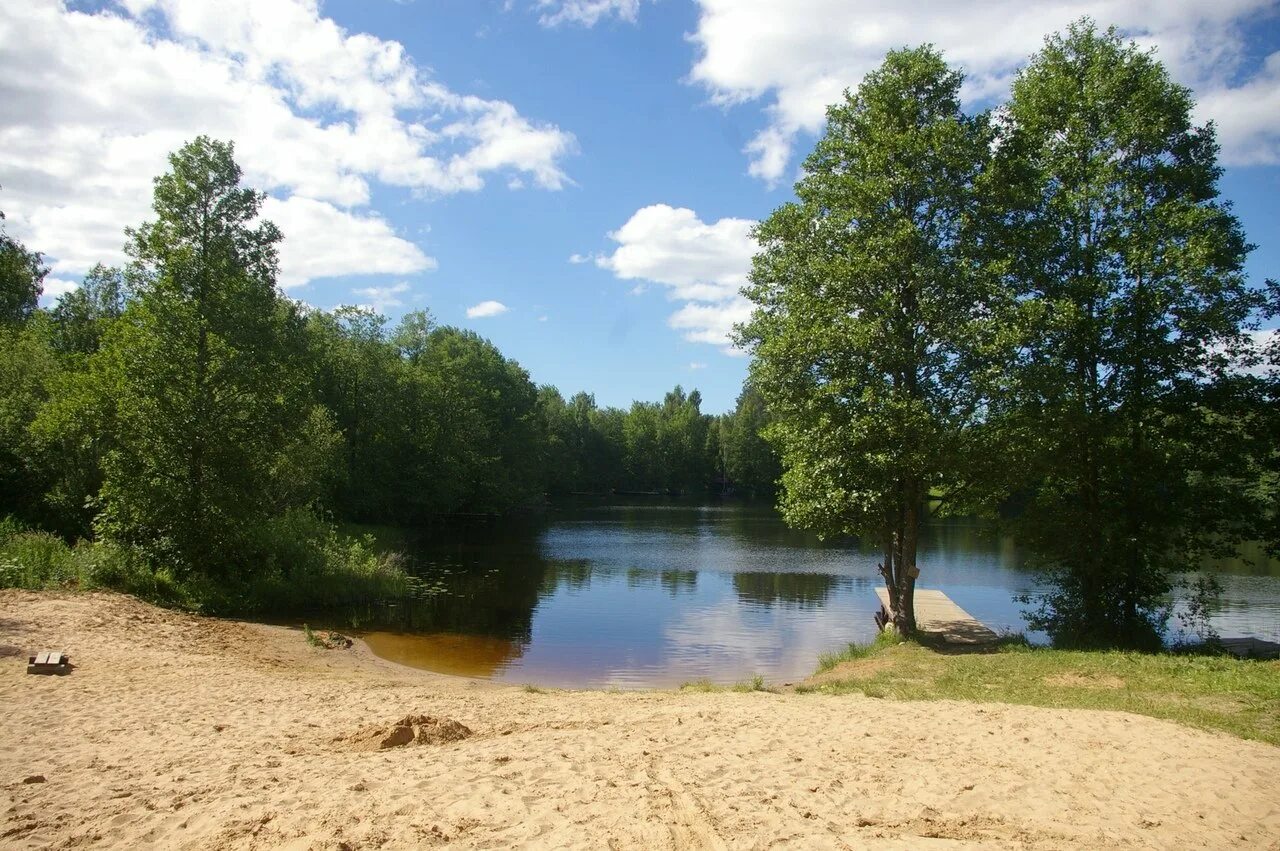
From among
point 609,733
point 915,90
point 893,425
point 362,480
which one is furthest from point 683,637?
point 362,480

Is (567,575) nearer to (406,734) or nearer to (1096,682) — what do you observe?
(1096,682)

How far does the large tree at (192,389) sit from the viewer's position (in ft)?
68.7

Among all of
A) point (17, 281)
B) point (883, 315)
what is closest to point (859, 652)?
point (883, 315)

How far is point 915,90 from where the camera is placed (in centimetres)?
1820

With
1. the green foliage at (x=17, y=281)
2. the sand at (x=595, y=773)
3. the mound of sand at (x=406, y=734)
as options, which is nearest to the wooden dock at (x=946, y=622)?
the sand at (x=595, y=773)

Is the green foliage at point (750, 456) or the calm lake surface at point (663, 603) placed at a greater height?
the green foliage at point (750, 456)

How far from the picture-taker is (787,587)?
32.0m

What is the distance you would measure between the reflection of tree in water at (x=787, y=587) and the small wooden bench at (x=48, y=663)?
70.2 ft

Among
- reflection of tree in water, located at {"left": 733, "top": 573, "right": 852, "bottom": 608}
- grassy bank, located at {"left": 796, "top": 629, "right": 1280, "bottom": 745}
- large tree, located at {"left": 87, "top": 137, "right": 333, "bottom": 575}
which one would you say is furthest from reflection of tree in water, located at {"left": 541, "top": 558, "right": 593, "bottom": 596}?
grassy bank, located at {"left": 796, "top": 629, "right": 1280, "bottom": 745}

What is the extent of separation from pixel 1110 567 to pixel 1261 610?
16010 mm

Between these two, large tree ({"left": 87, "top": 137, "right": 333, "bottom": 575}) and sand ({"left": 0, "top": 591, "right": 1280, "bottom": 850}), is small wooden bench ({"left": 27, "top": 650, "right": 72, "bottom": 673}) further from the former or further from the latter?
large tree ({"left": 87, "top": 137, "right": 333, "bottom": 575})

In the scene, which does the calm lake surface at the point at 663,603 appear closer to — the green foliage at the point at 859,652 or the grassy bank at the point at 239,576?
the green foliage at the point at 859,652

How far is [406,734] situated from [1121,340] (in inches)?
679

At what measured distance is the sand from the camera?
6324 mm
